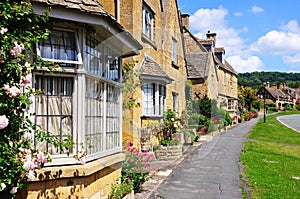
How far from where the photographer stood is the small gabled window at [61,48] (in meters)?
6.05

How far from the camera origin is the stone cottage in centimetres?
589

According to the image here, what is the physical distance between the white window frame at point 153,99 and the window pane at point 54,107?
27.9 feet

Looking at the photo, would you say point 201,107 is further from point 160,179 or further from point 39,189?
point 39,189

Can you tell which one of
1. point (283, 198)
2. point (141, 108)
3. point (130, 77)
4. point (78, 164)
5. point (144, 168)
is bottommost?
point (283, 198)

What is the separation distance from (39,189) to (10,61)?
2332mm

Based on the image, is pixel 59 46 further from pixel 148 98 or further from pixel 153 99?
pixel 153 99

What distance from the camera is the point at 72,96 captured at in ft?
20.8

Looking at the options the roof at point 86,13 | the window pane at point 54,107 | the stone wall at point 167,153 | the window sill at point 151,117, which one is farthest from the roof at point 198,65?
the window pane at point 54,107

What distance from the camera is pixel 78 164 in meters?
6.24

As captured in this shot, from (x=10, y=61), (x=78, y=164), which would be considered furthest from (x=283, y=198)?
(x=10, y=61)

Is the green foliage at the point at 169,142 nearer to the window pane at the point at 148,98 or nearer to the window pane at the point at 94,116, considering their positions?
the window pane at the point at 148,98

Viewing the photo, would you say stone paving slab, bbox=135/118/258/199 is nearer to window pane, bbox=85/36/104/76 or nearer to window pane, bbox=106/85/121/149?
window pane, bbox=106/85/121/149

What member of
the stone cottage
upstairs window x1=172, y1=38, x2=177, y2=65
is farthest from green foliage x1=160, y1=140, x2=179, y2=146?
the stone cottage

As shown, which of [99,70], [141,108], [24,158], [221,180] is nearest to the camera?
[24,158]
